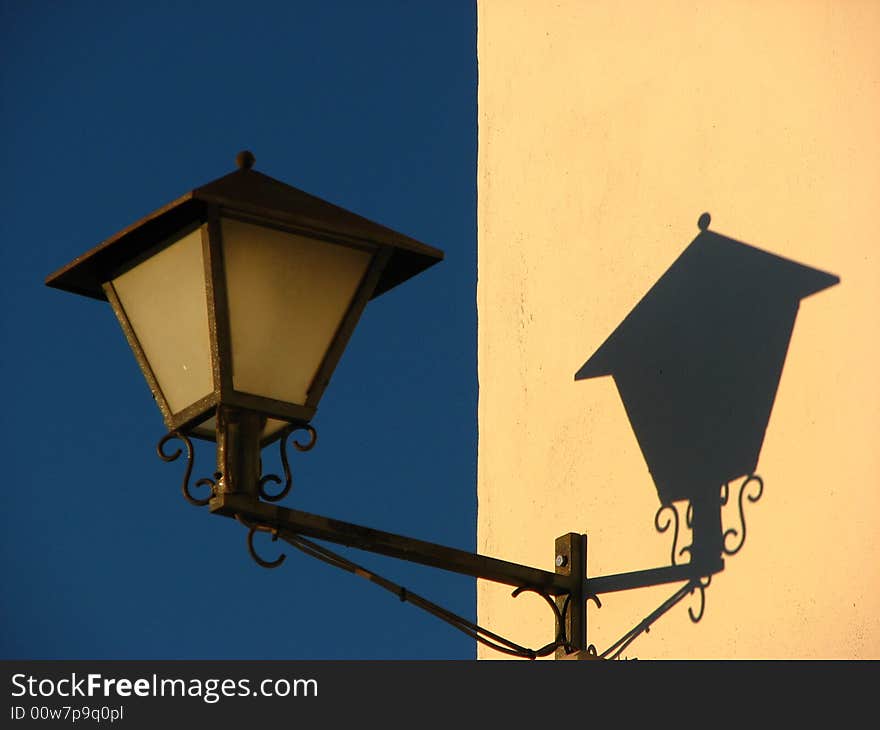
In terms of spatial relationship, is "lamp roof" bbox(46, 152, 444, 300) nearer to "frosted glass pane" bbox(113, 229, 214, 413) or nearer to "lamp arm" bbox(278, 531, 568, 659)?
"frosted glass pane" bbox(113, 229, 214, 413)

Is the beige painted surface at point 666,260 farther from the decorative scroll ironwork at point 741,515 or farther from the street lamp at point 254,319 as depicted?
the street lamp at point 254,319

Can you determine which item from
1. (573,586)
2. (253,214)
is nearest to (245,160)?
(253,214)

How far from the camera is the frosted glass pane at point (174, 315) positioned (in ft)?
12.9

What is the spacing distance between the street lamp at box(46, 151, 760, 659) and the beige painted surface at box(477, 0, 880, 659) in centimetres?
25

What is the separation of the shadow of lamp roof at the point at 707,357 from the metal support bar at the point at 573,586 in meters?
0.26

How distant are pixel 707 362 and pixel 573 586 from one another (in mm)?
580

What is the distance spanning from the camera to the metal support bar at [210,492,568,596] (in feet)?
12.6

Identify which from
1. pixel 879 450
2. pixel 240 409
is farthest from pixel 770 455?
pixel 240 409

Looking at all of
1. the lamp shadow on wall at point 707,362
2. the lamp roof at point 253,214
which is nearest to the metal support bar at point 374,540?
the lamp shadow on wall at point 707,362

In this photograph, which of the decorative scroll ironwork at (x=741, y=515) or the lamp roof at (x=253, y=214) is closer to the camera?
the lamp roof at (x=253, y=214)

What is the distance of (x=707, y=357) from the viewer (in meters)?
4.23

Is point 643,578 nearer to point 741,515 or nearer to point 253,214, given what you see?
point 741,515

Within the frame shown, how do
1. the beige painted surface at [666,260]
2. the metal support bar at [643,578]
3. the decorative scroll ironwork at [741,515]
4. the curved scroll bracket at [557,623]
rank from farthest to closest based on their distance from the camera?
the curved scroll bracket at [557,623], the metal support bar at [643,578], the decorative scroll ironwork at [741,515], the beige painted surface at [666,260]

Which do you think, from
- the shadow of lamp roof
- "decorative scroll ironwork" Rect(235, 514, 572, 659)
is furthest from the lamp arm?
the shadow of lamp roof
